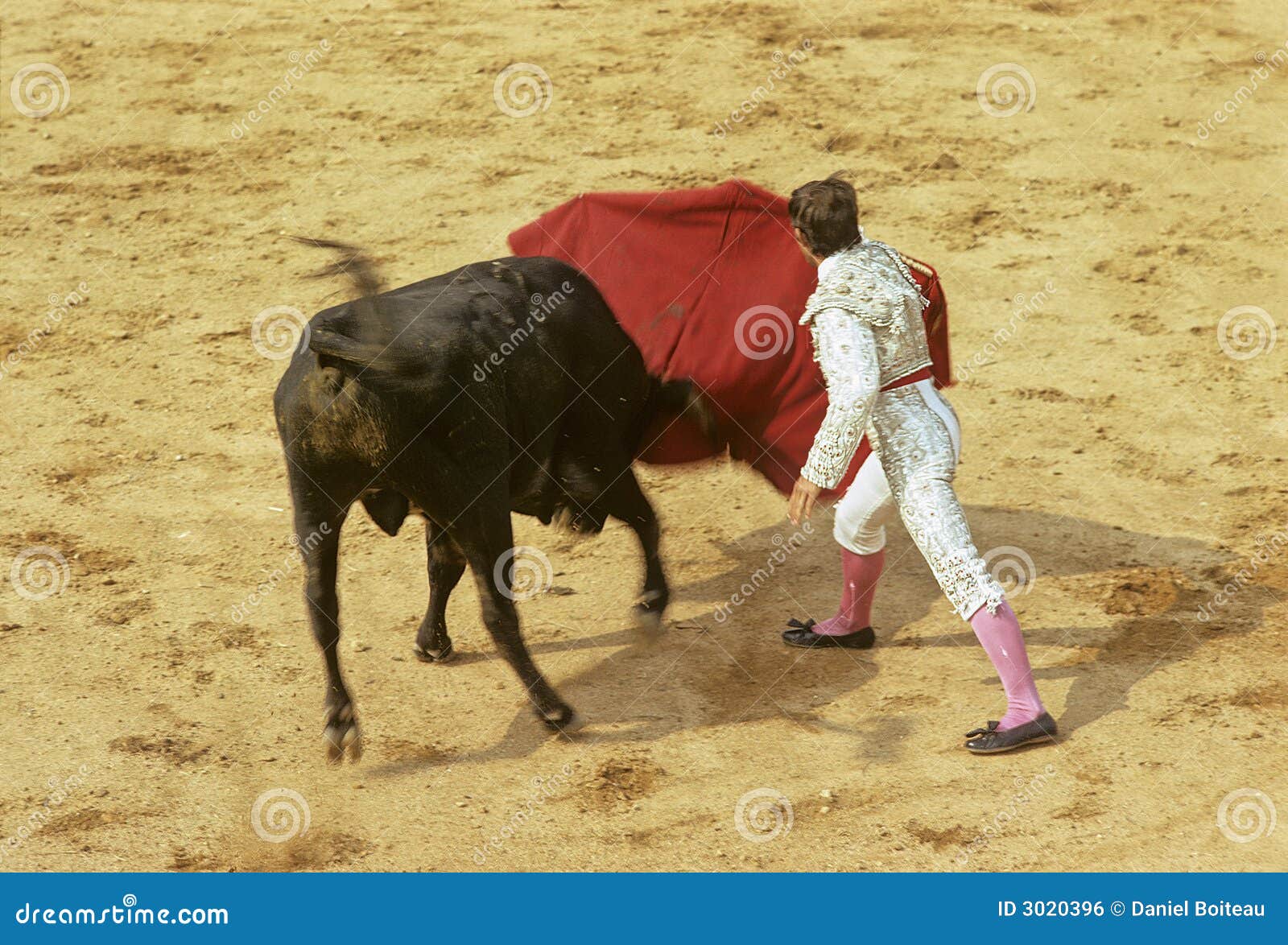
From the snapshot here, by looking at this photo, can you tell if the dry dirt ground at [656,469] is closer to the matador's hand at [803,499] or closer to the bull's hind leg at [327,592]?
the bull's hind leg at [327,592]

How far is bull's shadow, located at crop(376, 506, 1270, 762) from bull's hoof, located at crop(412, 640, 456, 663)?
0.35 metres

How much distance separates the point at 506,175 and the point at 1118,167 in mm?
4017

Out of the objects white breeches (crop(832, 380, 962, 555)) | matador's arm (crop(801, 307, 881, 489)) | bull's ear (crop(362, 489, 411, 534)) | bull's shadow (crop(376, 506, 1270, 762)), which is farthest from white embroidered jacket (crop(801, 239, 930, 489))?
bull's ear (crop(362, 489, 411, 534))

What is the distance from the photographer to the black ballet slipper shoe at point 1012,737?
16.6 feet

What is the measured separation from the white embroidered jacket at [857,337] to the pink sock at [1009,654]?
2.48 ft

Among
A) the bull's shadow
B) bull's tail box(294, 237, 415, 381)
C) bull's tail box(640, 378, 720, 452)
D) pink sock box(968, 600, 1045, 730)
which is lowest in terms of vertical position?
the bull's shadow

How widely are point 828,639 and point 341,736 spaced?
6.25 ft

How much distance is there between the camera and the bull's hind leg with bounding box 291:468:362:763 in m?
4.82

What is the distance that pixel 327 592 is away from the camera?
5.01 m

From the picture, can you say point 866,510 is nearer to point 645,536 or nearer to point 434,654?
point 645,536

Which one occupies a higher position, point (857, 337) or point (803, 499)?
point (857, 337)

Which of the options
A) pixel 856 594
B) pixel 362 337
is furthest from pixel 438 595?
pixel 856 594

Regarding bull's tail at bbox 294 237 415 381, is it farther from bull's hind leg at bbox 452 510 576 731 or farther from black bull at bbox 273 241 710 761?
bull's hind leg at bbox 452 510 576 731

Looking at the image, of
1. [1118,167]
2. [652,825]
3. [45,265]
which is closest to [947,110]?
[1118,167]
